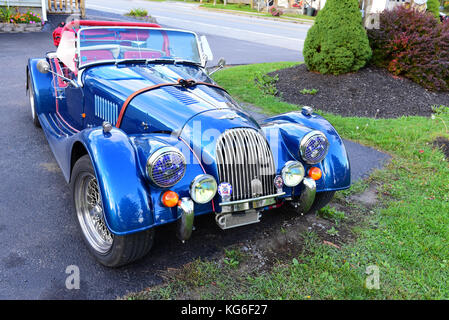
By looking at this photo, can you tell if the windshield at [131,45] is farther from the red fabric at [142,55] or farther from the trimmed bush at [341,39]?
the trimmed bush at [341,39]

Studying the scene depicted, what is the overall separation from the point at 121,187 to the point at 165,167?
0.31 metres

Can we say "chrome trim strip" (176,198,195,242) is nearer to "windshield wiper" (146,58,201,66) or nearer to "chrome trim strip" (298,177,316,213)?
"chrome trim strip" (298,177,316,213)

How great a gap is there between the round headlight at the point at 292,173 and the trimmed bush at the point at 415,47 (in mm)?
5485

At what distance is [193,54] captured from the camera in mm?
4410

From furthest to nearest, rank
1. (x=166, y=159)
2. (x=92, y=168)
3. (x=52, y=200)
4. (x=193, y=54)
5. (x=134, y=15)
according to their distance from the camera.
A: (x=134, y=15) → (x=193, y=54) → (x=52, y=200) → (x=92, y=168) → (x=166, y=159)

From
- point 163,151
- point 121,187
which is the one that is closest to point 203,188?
point 163,151

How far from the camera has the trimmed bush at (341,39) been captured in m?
7.16

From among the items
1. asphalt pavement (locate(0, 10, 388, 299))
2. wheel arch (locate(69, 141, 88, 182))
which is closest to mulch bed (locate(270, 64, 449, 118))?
asphalt pavement (locate(0, 10, 388, 299))

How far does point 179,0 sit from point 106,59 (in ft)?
114

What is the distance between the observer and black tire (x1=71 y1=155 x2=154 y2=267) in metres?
2.54

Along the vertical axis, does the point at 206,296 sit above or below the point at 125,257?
below

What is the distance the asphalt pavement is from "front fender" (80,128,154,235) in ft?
1.64
